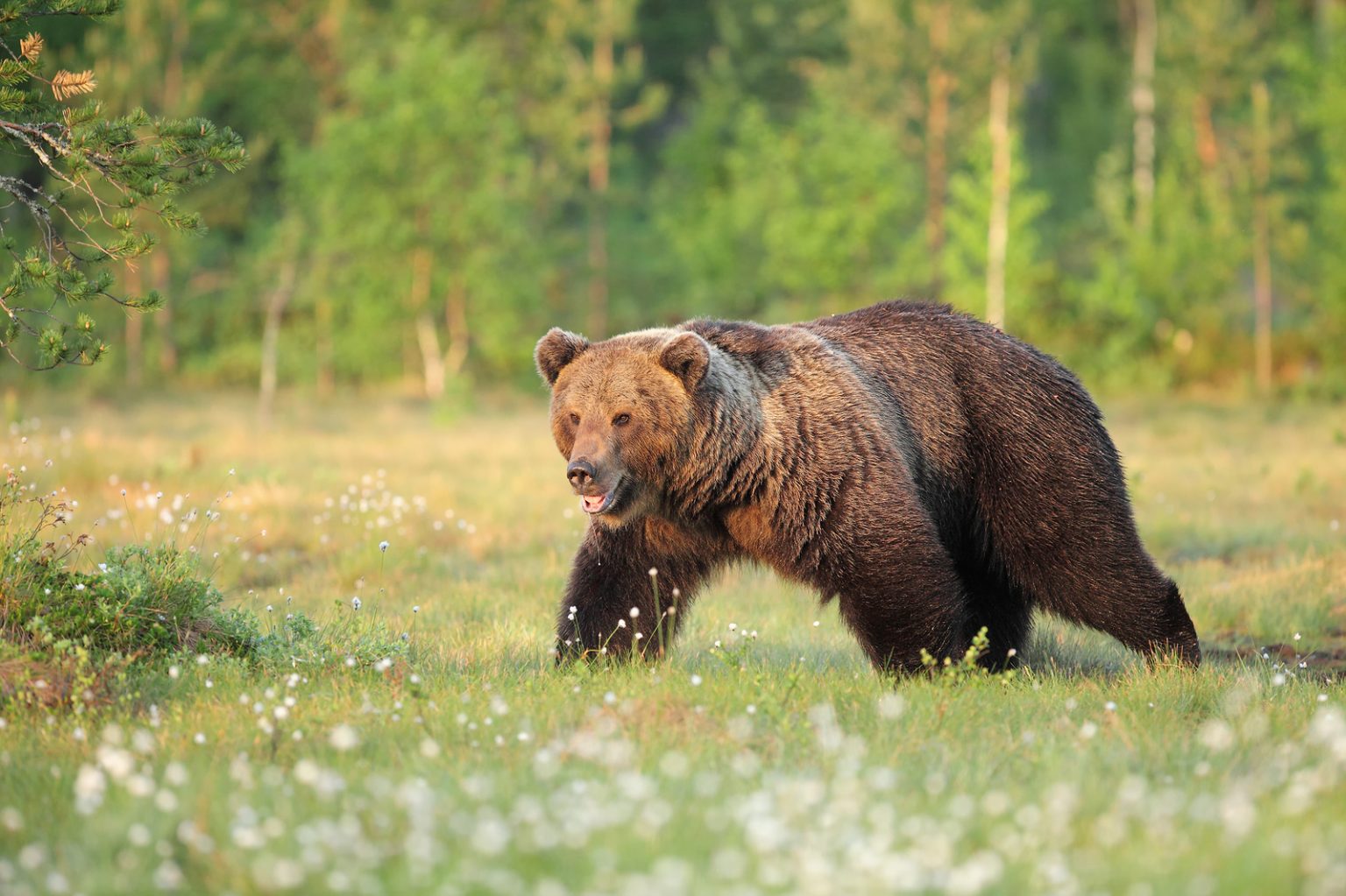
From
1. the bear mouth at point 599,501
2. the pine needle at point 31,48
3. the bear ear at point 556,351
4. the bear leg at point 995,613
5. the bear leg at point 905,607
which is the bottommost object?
the bear leg at point 995,613

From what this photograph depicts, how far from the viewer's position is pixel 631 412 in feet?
20.5

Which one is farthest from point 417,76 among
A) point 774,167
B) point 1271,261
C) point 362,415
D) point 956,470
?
point 956,470

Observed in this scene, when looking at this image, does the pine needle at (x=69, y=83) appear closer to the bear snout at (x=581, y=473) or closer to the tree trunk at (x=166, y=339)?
the bear snout at (x=581, y=473)

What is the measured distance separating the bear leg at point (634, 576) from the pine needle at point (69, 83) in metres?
2.92

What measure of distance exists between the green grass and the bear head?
31.2 inches

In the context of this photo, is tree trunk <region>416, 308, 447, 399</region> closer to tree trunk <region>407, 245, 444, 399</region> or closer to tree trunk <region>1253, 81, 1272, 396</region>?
tree trunk <region>407, 245, 444, 399</region>

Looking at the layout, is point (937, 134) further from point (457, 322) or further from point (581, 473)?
point (581, 473)

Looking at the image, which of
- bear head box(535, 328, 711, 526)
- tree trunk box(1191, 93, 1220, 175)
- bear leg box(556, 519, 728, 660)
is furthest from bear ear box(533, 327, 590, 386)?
tree trunk box(1191, 93, 1220, 175)

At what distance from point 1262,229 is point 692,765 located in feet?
90.2

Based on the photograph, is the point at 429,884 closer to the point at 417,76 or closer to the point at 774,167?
the point at 417,76

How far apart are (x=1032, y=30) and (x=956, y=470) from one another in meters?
28.6

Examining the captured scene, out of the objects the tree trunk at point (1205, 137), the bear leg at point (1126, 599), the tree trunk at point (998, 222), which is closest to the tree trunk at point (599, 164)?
the tree trunk at point (998, 222)

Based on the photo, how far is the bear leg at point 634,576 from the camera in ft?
21.5

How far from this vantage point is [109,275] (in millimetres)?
5707
